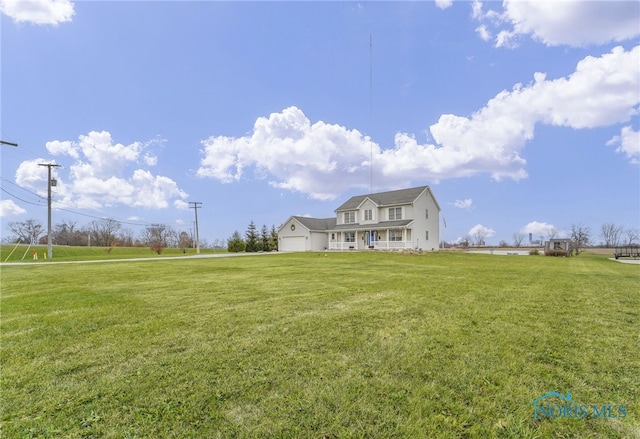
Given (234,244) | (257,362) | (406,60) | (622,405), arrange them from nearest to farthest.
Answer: (622,405) → (257,362) → (406,60) → (234,244)

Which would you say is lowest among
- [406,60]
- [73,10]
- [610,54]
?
[610,54]

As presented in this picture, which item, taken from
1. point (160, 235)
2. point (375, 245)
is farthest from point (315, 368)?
point (160, 235)

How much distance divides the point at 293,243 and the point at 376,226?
41.0 ft

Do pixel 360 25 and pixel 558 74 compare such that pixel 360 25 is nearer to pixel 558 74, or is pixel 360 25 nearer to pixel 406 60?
pixel 406 60

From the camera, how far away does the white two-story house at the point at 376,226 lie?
3106cm

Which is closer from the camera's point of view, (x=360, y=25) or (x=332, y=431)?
(x=332, y=431)

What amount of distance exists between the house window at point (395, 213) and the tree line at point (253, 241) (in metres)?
A: 18.3

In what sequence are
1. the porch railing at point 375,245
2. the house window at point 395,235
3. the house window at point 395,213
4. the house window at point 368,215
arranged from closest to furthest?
the porch railing at point 375,245 < the house window at point 395,235 < the house window at point 395,213 < the house window at point 368,215

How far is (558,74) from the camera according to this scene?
656 inches

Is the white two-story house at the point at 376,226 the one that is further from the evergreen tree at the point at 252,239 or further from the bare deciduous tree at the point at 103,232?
the bare deciduous tree at the point at 103,232

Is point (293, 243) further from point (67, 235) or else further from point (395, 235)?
point (67, 235)

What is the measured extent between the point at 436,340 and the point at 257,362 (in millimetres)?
2380

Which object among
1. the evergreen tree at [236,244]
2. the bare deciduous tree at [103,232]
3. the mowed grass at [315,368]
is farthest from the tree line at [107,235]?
the mowed grass at [315,368]

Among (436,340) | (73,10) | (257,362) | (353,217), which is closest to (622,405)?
(436,340)
